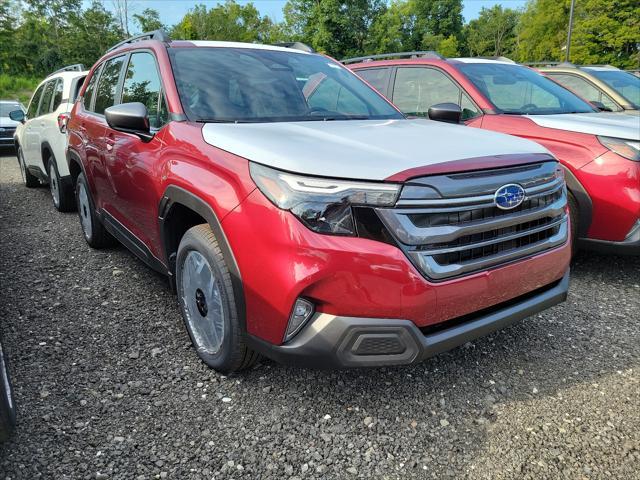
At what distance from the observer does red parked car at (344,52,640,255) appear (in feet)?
12.1

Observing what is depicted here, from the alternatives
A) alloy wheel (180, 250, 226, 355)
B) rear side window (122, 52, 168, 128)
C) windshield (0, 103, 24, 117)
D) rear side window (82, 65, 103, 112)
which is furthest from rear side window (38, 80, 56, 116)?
windshield (0, 103, 24, 117)

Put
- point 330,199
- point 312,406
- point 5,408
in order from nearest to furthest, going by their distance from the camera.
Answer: point 5,408, point 330,199, point 312,406

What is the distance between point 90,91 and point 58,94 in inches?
87.0

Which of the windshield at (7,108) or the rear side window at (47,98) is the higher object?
the rear side window at (47,98)

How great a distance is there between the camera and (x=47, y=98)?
6914mm

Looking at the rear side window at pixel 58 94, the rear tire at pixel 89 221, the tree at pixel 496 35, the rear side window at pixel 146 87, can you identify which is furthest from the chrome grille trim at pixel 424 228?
the tree at pixel 496 35

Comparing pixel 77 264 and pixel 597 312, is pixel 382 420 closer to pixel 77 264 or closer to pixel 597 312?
pixel 597 312

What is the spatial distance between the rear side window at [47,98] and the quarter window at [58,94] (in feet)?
0.58

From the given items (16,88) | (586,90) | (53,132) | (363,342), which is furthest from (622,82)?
(16,88)

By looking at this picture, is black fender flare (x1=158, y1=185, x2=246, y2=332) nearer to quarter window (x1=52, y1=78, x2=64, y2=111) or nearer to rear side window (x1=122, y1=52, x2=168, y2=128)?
rear side window (x1=122, y1=52, x2=168, y2=128)

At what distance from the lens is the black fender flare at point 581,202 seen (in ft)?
12.6

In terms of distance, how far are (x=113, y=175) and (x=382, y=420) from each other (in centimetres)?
253

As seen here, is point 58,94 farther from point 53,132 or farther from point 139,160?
point 139,160

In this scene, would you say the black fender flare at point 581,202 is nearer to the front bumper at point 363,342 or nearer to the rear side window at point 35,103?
the front bumper at point 363,342
